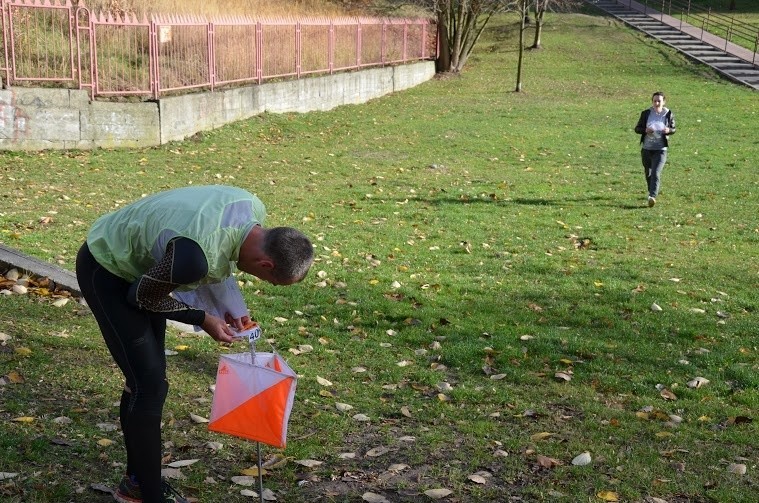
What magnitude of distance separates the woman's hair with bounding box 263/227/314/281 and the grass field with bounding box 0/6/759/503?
152 centimetres

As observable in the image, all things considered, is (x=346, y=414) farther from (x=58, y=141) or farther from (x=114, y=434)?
(x=58, y=141)

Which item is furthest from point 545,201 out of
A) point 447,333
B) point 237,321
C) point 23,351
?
point 237,321

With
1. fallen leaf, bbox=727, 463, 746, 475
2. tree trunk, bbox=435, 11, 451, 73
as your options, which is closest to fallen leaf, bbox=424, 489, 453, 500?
fallen leaf, bbox=727, 463, 746, 475

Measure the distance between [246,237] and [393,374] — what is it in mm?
3200

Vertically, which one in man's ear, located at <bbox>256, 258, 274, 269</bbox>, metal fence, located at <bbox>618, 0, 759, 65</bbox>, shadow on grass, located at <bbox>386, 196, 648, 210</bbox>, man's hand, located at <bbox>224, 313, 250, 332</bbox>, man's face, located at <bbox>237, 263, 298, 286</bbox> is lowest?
shadow on grass, located at <bbox>386, 196, 648, 210</bbox>

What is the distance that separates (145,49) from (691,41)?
28199 mm

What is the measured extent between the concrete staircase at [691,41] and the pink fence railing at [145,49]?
54.4 ft

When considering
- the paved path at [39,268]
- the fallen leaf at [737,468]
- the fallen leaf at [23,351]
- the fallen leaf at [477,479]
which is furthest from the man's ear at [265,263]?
the paved path at [39,268]

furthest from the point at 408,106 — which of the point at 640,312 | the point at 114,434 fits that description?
the point at 114,434

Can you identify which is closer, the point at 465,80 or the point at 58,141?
the point at 58,141

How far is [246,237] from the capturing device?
11.2 feet

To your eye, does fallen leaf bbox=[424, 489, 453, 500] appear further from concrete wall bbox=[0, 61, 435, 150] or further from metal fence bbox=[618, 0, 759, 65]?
metal fence bbox=[618, 0, 759, 65]

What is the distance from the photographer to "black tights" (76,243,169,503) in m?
3.62

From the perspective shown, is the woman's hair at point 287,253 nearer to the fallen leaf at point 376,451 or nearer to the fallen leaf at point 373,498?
the fallen leaf at point 373,498
